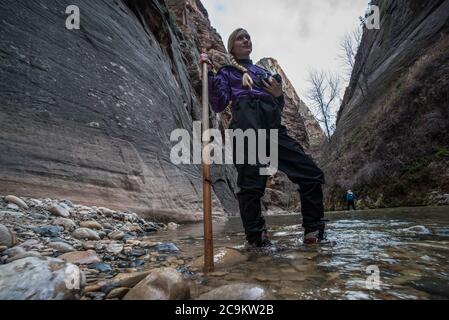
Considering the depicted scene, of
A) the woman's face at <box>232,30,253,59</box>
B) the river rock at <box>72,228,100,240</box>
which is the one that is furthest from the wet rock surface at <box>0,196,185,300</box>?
the woman's face at <box>232,30,253,59</box>

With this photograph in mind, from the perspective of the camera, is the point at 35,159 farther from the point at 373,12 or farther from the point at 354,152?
the point at 373,12

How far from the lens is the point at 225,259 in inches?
69.2

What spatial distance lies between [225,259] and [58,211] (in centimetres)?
210

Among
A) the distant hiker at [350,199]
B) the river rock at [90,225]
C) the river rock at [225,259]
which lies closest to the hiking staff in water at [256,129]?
the river rock at [225,259]

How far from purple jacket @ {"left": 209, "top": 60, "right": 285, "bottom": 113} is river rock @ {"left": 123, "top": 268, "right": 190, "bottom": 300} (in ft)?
5.80

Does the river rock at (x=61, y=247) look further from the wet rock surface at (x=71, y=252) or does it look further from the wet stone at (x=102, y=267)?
the wet stone at (x=102, y=267)

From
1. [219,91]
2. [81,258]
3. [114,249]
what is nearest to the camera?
[81,258]

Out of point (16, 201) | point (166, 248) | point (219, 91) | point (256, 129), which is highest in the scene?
point (219, 91)

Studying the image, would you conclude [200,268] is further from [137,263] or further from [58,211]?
[58,211]

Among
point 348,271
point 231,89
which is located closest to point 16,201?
point 231,89

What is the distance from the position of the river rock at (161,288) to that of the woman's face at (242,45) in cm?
228

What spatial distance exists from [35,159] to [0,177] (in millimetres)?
495

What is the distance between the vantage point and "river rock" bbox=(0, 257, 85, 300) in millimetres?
890

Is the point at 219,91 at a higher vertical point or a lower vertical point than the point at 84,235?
higher
